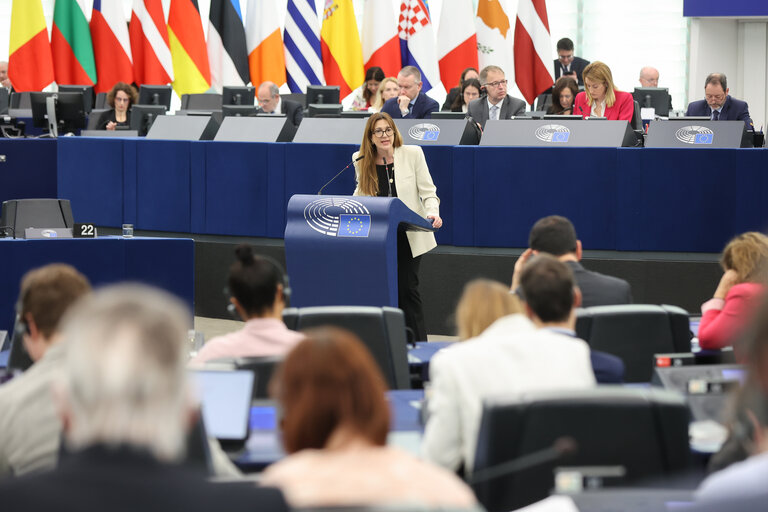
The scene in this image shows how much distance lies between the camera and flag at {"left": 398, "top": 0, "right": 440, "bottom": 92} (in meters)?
14.1

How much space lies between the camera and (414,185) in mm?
7262

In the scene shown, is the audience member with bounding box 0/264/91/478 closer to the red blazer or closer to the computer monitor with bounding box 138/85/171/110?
the red blazer

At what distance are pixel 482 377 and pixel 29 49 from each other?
45.0ft

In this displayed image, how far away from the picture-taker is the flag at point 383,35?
46.3 feet

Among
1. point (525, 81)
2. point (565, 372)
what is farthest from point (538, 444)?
point (525, 81)

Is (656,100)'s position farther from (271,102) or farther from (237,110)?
(237,110)

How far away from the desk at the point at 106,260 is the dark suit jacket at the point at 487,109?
303 centimetres

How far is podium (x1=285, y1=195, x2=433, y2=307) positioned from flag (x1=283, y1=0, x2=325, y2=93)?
7.75 m

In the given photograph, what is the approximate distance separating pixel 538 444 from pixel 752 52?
1537 centimetres

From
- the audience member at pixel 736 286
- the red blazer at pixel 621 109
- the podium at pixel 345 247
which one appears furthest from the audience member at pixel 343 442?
the red blazer at pixel 621 109

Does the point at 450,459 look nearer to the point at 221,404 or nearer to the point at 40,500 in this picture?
the point at 221,404

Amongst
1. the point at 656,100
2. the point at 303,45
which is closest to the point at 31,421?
the point at 656,100

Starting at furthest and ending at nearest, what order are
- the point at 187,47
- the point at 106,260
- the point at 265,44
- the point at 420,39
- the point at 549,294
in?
the point at 187,47 → the point at 265,44 → the point at 420,39 → the point at 106,260 → the point at 549,294

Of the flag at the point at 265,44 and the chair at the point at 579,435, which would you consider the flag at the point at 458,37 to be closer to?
the flag at the point at 265,44
